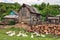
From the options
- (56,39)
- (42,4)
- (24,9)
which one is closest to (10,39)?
(56,39)

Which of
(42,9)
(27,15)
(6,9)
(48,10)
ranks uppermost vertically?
(27,15)

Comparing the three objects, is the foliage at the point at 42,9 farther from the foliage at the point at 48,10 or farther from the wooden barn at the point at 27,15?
the wooden barn at the point at 27,15

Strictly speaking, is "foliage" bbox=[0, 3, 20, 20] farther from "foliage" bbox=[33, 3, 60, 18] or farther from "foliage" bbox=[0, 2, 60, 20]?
"foliage" bbox=[33, 3, 60, 18]

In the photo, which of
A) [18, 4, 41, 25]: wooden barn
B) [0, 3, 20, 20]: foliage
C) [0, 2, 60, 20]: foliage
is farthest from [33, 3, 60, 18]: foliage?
[18, 4, 41, 25]: wooden barn

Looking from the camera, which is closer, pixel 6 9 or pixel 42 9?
pixel 6 9

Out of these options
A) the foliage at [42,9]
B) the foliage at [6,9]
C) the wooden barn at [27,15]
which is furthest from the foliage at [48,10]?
the wooden barn at [27,15]

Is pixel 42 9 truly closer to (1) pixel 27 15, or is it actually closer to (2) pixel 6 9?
(2) pixel 6 9

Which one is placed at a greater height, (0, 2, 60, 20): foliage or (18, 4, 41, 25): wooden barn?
(18, 4, 41, 25): wooden barn

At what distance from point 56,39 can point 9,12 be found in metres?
16.7

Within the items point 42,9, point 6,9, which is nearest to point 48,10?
point 42,9

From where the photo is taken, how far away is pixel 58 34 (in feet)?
39.1

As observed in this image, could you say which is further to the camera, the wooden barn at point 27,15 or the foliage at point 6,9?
the foliage at point 6,9

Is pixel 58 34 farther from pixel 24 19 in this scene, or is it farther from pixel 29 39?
pixel 24 19

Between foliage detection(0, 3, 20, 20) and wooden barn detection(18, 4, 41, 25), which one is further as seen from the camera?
foliage detection(0, 3, 20, 20)
